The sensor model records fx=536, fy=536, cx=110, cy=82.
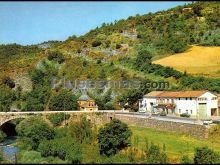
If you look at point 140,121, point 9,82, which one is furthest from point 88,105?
point 9,82

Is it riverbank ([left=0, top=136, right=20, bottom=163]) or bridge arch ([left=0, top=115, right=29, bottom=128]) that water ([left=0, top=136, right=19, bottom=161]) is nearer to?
riverbank ([left=0, top=136, right=20, bottom=163])

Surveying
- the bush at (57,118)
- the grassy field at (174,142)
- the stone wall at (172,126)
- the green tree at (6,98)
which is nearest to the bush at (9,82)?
the green tree at (6,98)

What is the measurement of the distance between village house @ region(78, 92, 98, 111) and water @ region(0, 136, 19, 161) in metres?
16.7

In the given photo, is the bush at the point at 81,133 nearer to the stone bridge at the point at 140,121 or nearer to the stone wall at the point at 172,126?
the stone wall at the point at 172,126

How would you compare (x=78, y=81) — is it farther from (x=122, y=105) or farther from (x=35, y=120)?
(x=35, y=120)

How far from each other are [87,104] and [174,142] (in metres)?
37.6

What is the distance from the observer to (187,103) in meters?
81.7

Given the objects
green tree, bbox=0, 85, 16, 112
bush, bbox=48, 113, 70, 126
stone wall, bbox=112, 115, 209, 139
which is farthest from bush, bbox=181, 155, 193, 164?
green tree, bbox=0, 85, 16, 112

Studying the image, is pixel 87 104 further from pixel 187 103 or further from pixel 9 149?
pixel 9 149

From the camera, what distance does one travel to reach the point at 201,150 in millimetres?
51844

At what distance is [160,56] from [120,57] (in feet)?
33.2

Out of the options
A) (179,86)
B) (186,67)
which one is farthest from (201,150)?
(186,67)

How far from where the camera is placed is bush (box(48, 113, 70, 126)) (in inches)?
3339

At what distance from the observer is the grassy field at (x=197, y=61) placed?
10431 centimetres
